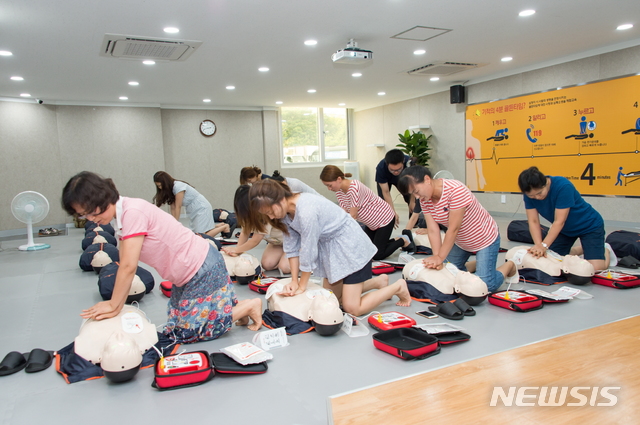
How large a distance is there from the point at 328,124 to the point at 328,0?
8283 mm

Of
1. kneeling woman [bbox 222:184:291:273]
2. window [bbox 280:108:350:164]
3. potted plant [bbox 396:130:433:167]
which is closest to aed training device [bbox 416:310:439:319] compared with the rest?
kneeling woman [bbox 222:184:291:273]

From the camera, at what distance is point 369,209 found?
4637 mm

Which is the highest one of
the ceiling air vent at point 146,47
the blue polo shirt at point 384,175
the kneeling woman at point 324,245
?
the ceiling air vent at point 146,47

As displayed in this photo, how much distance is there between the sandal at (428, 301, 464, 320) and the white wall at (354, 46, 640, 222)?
16.0 feet

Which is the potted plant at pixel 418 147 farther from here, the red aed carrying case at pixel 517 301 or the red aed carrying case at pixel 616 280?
the red aed carrying case at pixel 517 301

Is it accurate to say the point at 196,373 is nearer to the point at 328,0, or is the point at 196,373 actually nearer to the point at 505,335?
the point at 505,335

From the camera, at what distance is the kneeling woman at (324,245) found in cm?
261

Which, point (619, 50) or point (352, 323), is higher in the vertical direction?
point (619, 50)

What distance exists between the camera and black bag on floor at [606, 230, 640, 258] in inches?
166

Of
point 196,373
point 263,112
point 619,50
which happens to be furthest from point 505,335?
point 263,112

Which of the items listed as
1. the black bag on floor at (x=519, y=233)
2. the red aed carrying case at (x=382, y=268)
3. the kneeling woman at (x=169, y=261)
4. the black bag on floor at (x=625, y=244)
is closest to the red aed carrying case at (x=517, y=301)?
the red aed carrying case at (x=382, y=268)

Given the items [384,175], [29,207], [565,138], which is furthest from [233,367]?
[565,138]

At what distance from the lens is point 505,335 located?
258 cm

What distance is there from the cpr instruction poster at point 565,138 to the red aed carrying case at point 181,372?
21.2 ft
